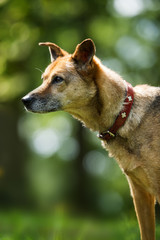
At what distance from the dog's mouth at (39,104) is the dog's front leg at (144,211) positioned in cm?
129

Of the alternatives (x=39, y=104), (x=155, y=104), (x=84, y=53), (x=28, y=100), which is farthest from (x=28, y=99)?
(x=155, y=104)

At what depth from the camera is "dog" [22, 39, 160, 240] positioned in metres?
4.15

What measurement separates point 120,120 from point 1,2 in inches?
211

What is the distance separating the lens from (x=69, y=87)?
14.7 ft

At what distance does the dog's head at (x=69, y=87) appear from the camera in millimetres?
4414

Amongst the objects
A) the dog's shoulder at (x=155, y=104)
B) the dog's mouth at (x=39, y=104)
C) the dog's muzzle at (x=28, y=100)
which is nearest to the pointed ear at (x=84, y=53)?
the dog's mouth at (x=39, y=104)

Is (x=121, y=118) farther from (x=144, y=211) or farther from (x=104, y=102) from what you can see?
(x=144, y=211)

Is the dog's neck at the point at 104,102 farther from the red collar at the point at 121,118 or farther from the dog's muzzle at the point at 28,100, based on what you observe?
the dog's muzzle at the point at 28,100

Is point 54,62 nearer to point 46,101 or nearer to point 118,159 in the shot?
point 46,101

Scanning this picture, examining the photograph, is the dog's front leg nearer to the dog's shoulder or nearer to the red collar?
the red collar

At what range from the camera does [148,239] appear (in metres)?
4.44

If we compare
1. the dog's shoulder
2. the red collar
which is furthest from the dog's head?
the dog's shoulder

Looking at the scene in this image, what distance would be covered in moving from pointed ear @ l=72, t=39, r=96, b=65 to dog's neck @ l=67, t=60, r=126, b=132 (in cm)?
13

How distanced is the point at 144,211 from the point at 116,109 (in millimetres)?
1294
